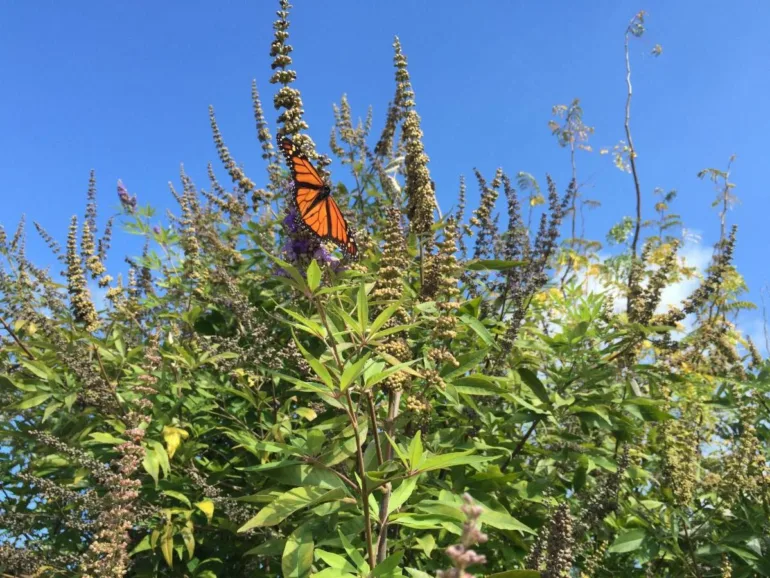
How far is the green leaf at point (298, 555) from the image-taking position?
214cm

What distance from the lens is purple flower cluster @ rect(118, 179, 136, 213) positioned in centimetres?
600

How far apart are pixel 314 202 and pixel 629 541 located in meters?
2.45

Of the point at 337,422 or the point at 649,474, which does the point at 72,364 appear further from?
the point at 649,474

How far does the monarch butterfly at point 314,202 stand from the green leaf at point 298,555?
4.50ft

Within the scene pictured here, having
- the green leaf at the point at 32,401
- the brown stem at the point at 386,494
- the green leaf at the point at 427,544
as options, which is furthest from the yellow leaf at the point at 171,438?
the green leaf at the point at 427,544

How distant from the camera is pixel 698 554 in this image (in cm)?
313

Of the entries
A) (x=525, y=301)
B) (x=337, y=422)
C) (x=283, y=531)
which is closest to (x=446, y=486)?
(x=337, y=422)

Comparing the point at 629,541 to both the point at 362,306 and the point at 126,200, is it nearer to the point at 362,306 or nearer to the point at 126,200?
the point at 362,306

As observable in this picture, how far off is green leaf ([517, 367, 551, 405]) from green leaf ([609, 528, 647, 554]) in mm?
789

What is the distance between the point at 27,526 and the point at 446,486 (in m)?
2.58

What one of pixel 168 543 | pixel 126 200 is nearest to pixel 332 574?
pixel 168 543

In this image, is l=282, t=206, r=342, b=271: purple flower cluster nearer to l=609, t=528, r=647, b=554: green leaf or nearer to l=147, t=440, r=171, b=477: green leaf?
l=147, t=440, r=171, b=477: green leaf

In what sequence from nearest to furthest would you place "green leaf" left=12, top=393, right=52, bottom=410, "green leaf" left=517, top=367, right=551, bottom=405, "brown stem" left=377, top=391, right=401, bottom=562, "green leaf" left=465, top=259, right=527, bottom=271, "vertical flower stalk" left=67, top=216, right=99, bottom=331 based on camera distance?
"brown stem" left=377, top=391, right=401, bottom=562 → "green leaf" left=465, top=259, right=527, bottom=271 → "green leaf" left=517, top=367, right=551, bottom=405 → "green leaf" left=12, top=393, right=52, bottom=410 → "vertical flower stalk" left=67, top=216, right=99, bottom=331

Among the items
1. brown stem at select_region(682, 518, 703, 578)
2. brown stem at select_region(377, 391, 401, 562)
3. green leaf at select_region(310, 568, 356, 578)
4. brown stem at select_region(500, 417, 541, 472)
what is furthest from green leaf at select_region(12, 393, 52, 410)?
brown stem at select_region(682, 518, 703, 578)
